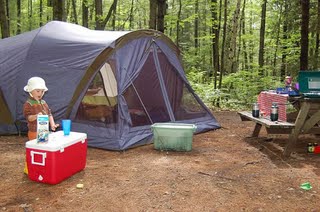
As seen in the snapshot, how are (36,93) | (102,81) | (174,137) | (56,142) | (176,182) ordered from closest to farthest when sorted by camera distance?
(56,142) < (176,182) < (36,93) < (174,137) < (102,81)

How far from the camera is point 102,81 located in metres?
6.07

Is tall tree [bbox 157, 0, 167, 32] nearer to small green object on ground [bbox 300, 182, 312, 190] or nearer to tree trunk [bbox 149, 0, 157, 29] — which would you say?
tree trunk [bbox 149, 0, 157, 29]

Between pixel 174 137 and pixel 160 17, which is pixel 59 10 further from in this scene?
pixel 174 137

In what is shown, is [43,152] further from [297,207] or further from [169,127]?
[297,207]

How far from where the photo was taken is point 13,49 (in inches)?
268

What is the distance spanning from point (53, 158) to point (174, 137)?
2249 mm

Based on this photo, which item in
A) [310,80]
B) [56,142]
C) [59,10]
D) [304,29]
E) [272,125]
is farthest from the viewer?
[59,10]

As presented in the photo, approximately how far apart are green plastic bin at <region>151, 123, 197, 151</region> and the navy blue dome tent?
0.47 m

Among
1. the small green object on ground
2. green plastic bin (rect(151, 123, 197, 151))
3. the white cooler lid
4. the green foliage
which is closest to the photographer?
the white cooler lid

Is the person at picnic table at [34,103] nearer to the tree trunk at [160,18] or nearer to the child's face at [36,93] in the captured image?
the child's face at [36,93]

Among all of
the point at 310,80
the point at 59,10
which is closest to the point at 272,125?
the point at 310,80

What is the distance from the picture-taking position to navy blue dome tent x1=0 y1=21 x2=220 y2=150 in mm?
5844

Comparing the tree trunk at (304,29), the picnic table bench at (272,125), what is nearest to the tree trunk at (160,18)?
the tree trunk at (304,29)

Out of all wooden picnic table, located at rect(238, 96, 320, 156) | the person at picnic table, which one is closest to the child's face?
the person at picnic table
